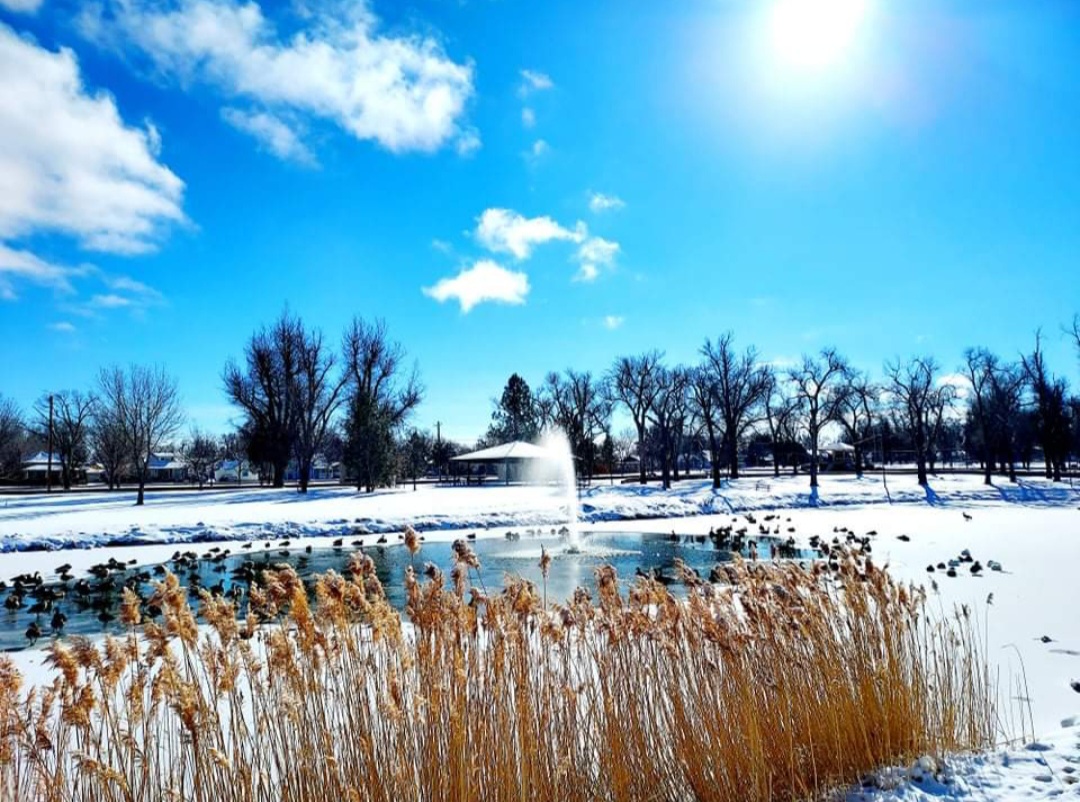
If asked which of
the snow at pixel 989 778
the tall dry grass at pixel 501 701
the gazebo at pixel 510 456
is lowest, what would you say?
the snow at pixel 989 778

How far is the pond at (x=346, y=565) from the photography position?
8.17 metres

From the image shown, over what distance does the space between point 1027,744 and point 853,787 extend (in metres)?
1.34

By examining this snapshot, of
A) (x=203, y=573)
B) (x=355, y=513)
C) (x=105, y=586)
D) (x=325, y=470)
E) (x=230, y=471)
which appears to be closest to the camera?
(x=105, y=586)

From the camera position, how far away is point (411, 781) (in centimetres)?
261

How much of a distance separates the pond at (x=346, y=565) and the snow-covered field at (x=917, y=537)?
1.54 meters

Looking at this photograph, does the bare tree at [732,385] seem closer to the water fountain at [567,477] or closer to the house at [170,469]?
the water fountain at [567,477]

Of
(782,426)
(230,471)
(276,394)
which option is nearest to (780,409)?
(782,426)

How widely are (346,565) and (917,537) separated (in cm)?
1360

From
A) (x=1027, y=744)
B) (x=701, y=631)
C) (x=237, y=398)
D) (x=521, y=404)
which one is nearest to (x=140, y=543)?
(x=701, y=631)

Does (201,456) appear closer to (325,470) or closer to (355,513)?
(325,470)

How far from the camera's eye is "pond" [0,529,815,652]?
817cm

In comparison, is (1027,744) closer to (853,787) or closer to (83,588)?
(853,787)

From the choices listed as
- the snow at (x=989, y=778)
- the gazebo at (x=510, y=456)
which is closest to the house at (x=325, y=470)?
the gazebo at (x=510, y=456)

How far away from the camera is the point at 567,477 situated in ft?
139
